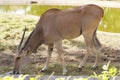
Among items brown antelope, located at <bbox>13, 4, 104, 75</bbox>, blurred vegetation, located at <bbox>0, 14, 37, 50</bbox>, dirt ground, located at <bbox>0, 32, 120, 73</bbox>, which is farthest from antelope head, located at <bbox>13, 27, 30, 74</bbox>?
blurred vegetation, located at <bbox>0, 14, 37, 50</bbox>

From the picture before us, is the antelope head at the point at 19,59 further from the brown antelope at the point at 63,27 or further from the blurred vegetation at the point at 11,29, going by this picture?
the blurred vegetation at the point at 11,29

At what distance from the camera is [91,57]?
889 centimetres

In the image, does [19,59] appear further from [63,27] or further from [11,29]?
[11,29]

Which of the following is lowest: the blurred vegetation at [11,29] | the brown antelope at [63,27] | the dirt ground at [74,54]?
the dirt ground at [74,54]

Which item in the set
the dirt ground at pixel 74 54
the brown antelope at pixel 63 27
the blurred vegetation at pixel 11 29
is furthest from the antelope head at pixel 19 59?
the blurred vegetation at pixel 11 29

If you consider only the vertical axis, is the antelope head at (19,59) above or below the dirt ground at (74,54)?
above

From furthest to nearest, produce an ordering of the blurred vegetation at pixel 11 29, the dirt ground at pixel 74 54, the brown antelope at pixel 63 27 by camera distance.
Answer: the blurred vegetation at pixel 11 29
the dirt ground at pixel 74 54
the brown antelope at pixel 63 27

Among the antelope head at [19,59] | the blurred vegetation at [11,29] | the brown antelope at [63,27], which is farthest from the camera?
the blurred vegetation at [11,29]

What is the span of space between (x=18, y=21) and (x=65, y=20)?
19.0ft

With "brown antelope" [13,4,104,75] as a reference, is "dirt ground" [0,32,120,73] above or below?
below

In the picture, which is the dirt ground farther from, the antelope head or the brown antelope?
the antelope head

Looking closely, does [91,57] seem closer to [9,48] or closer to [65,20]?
[65,20]

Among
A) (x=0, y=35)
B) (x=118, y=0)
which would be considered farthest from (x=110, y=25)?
(x=118, y=0)

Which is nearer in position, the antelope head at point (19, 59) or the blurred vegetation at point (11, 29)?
the antelope head at point (19, 59)
